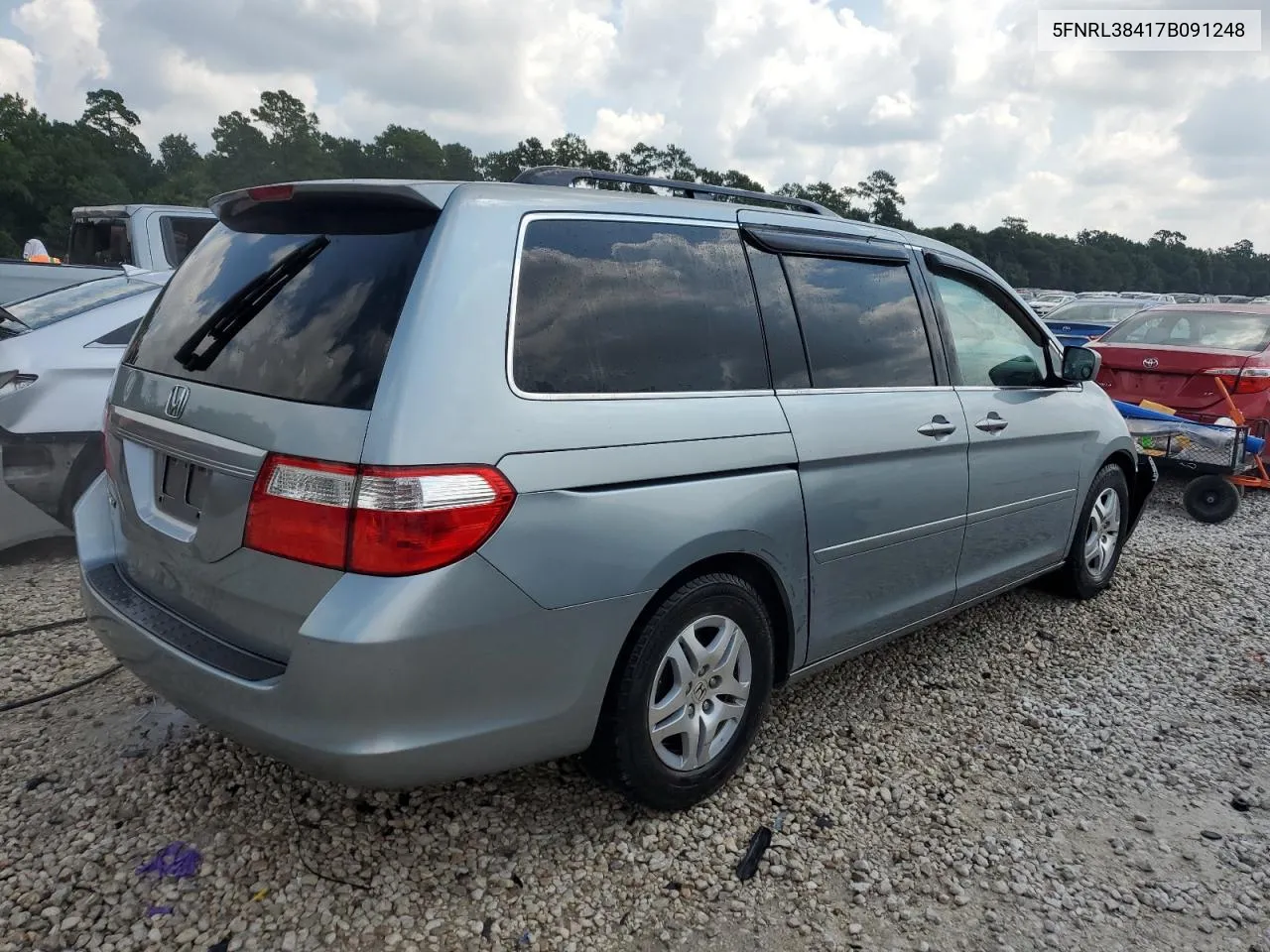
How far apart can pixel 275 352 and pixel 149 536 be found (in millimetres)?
669

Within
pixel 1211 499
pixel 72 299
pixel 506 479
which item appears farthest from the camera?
pixel 1211 499

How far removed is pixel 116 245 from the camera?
8195 mm

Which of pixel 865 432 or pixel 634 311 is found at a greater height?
pixel 634 311

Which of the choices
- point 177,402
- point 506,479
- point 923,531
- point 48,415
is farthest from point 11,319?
point 923,531

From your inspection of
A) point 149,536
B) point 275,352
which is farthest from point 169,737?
point 275,352

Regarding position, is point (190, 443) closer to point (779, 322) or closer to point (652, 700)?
point (652, 700)

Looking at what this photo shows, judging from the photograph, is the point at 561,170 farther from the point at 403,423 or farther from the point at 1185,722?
the point at 1185,722

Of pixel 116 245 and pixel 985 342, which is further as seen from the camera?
pixel 116 245

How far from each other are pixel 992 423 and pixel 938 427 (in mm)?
460

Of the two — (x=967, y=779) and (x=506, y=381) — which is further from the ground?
(x=506, y=381)

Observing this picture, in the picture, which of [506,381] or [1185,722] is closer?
[506,381]

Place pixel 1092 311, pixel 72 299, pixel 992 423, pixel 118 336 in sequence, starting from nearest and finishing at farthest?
pixel 992 423
pixel 118 336
pixel 72 299
pixel 1092 311

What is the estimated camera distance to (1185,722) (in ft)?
11.7

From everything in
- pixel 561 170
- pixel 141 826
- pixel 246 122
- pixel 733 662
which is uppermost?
pixel 246 122
